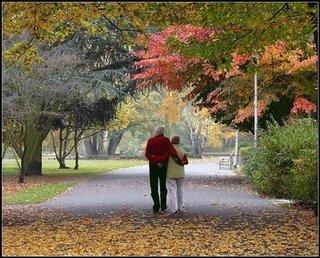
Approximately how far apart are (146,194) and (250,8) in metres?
8.95

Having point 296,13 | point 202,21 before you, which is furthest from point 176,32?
point 296,13

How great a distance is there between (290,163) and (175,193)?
470 cm

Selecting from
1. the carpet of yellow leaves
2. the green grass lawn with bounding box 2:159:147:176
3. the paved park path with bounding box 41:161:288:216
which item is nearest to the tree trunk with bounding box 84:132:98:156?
the green grass lawn with bounding box 2:159:147:176

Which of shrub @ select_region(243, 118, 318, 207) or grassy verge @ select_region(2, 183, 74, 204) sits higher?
shrub @ select_region(243, 118, 318, 207)

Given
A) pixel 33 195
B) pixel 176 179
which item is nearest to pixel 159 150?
pixel 176 179

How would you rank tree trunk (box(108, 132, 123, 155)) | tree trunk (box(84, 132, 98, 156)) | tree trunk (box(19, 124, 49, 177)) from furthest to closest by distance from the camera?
tree trunk (box(108, 132, 123, 155))
tree trunk (box(84, 132, 98, 156))
tree trunk (box(19, 124, 49, 177))

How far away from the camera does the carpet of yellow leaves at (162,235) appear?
914 centimetres

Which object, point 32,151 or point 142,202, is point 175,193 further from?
point 32,151

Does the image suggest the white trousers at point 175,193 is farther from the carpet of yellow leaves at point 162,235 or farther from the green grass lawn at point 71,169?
the green grass lawn at point 71,169

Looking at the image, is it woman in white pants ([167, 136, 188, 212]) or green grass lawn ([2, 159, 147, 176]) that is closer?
woman in white pants ([167, 136, 188, 212])

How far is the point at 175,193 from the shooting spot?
14062mm

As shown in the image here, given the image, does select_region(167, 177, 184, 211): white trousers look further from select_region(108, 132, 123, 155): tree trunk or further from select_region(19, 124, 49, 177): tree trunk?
select_region(108, 132, 123, 155): tree trunk

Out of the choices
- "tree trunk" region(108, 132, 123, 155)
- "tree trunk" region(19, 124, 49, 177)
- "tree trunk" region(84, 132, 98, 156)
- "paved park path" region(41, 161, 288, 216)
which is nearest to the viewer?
"paved park path" region(41, 161, 288, 216)

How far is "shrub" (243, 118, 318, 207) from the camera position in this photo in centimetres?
1514
